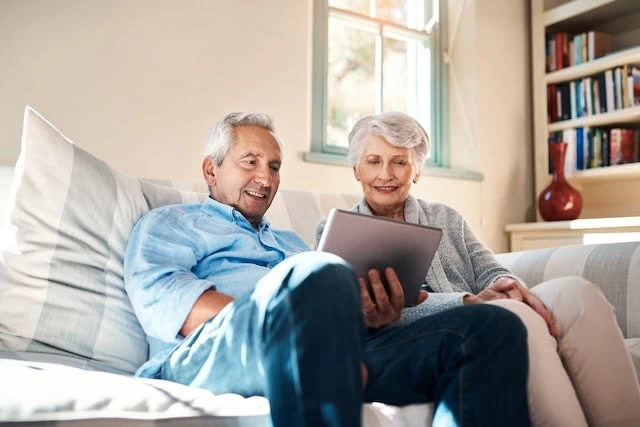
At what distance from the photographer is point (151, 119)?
7.45ft

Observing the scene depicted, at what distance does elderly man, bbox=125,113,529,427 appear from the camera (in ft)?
2.51

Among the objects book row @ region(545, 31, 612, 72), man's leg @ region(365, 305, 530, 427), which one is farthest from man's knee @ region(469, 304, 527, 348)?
book row @ region(545, 31, 612, 72)

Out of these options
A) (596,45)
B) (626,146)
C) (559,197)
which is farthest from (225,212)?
(596,45)

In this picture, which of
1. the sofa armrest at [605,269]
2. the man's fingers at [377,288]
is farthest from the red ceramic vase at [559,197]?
the man's fingers at [377,288]

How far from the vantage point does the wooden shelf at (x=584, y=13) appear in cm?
317

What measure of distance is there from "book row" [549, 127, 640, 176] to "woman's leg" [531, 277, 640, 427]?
221 centimetres

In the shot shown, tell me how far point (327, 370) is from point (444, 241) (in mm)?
915

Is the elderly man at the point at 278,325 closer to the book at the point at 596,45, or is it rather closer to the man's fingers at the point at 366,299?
the man's fingers at the point at 366,299

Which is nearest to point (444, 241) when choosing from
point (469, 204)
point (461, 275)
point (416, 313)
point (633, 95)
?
point (461, 275)

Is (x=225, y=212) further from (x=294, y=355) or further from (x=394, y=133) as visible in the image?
(x=294, y=355)

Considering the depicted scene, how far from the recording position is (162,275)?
1.15 metres

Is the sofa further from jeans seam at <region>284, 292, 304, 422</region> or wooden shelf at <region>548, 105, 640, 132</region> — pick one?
wooden shelf at <region>548, 105, 640, 132</region>

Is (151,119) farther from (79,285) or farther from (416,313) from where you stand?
(416,313)

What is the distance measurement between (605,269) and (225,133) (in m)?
1.06
